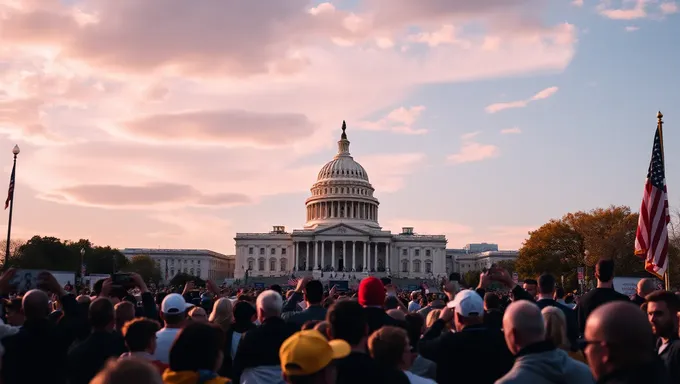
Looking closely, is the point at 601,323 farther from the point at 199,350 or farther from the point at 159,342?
the point at 159,342

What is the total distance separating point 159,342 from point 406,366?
3.41 metres

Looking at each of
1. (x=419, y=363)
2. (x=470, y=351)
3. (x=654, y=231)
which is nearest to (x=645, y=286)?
(x=470, y=351)

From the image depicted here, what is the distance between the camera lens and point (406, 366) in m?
6.53

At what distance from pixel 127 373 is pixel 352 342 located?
2623 millimetres

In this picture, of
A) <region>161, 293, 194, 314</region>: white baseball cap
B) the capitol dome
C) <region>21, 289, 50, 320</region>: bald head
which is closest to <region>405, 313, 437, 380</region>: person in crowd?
<region>161, 293, 194, 314</region>: white baseball cap

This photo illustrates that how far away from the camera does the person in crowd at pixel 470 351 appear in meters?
7.57

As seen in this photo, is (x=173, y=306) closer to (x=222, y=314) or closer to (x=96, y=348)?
(x=222, y=314)

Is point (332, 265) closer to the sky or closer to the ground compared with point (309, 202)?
closer to the ground

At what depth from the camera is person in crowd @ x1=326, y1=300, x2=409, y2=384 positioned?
5.94m

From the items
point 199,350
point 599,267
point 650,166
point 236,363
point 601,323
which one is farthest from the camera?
point 650,166

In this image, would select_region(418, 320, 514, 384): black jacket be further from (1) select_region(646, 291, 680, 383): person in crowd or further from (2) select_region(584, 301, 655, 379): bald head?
(2) select_region(584, 301, 655, 379): bald head

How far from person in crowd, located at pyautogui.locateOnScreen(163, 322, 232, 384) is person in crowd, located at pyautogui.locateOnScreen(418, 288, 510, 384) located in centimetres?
273

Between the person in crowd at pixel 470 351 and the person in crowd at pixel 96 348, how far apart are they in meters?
3.31

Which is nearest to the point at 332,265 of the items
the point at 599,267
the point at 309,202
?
the point at 309,202
